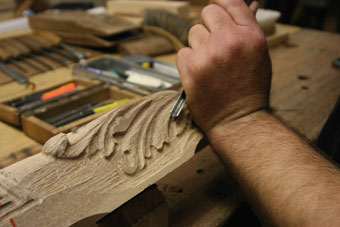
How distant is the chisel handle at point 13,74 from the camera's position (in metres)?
1.55

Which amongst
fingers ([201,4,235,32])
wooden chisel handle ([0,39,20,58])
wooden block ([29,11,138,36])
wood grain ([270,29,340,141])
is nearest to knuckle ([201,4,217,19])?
fingers ([201,4,235,32])

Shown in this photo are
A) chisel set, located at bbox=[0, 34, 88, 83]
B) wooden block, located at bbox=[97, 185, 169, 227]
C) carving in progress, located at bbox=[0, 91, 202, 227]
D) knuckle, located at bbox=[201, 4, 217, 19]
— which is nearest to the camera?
carving in progress, located at bbox=[0, 91, 202, 227]

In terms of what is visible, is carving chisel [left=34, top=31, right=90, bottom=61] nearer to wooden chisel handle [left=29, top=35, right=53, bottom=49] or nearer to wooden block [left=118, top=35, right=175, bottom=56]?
wooden chisel handle [left=29, top=35, right=53, bottom=49]

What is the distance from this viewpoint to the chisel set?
1686 mm

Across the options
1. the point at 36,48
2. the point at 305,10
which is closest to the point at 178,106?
the point at 36,48

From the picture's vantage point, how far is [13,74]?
1609 mm

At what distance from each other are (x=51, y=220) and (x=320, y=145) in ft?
2.90

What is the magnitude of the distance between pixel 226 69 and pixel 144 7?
178 cm

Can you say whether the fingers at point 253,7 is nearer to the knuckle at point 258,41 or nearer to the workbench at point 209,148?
the knuckle at point 258,41

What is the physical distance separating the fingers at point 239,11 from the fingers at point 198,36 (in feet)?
0.26

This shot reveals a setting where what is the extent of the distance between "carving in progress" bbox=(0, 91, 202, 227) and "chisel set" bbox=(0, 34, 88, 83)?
0.97 metres

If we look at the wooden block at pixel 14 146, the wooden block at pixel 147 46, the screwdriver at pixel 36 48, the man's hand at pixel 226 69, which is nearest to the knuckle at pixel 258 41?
the man's hand at pixel 226 69

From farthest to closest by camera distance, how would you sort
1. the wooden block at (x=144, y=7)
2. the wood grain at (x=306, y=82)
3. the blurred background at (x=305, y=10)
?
the blurred background at (x=305, y=10), the wooden block at (x=144, y=7), the wood grain at (x=306, y=82)

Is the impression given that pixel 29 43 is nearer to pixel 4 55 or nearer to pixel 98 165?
pixel 4 55
